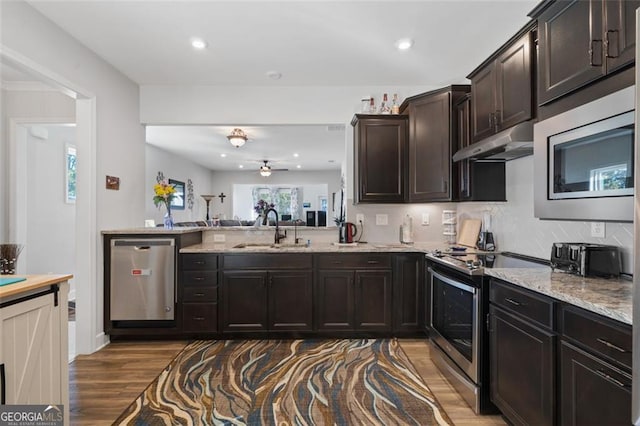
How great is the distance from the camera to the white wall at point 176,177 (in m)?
6.60

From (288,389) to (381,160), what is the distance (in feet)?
7.55

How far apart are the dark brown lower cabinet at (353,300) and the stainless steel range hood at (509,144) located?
145cm

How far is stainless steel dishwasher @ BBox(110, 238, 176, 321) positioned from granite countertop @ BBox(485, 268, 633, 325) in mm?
2773

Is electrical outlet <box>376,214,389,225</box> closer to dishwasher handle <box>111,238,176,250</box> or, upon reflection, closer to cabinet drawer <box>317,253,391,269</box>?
cabinet drawer <box>317,253,391,269</box>

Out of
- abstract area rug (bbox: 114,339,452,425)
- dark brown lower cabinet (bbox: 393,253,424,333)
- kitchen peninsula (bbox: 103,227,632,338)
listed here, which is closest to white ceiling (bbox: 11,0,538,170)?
kitchen peninsula (bbox: 103,227,632,338)

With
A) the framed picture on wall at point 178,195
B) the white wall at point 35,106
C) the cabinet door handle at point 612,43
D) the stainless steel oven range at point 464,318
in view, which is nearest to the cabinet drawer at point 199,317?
the stainless steel oven range at point 464,318

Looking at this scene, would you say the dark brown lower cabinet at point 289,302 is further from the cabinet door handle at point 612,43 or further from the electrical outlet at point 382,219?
the cabinet door handle at point 612,43

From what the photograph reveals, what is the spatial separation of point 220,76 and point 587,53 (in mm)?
3054

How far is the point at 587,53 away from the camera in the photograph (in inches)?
59.1

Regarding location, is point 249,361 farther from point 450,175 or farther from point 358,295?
point 450,175

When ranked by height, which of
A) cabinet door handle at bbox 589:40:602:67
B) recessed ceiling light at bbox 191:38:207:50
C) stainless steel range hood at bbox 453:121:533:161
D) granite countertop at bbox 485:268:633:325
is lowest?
granite countertop at bbox 485:268:633:325

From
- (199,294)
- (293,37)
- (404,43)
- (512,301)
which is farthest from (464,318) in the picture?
(293,37)

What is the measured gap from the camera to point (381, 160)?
3443 millimetres

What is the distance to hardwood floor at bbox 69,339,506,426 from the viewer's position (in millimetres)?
2043
